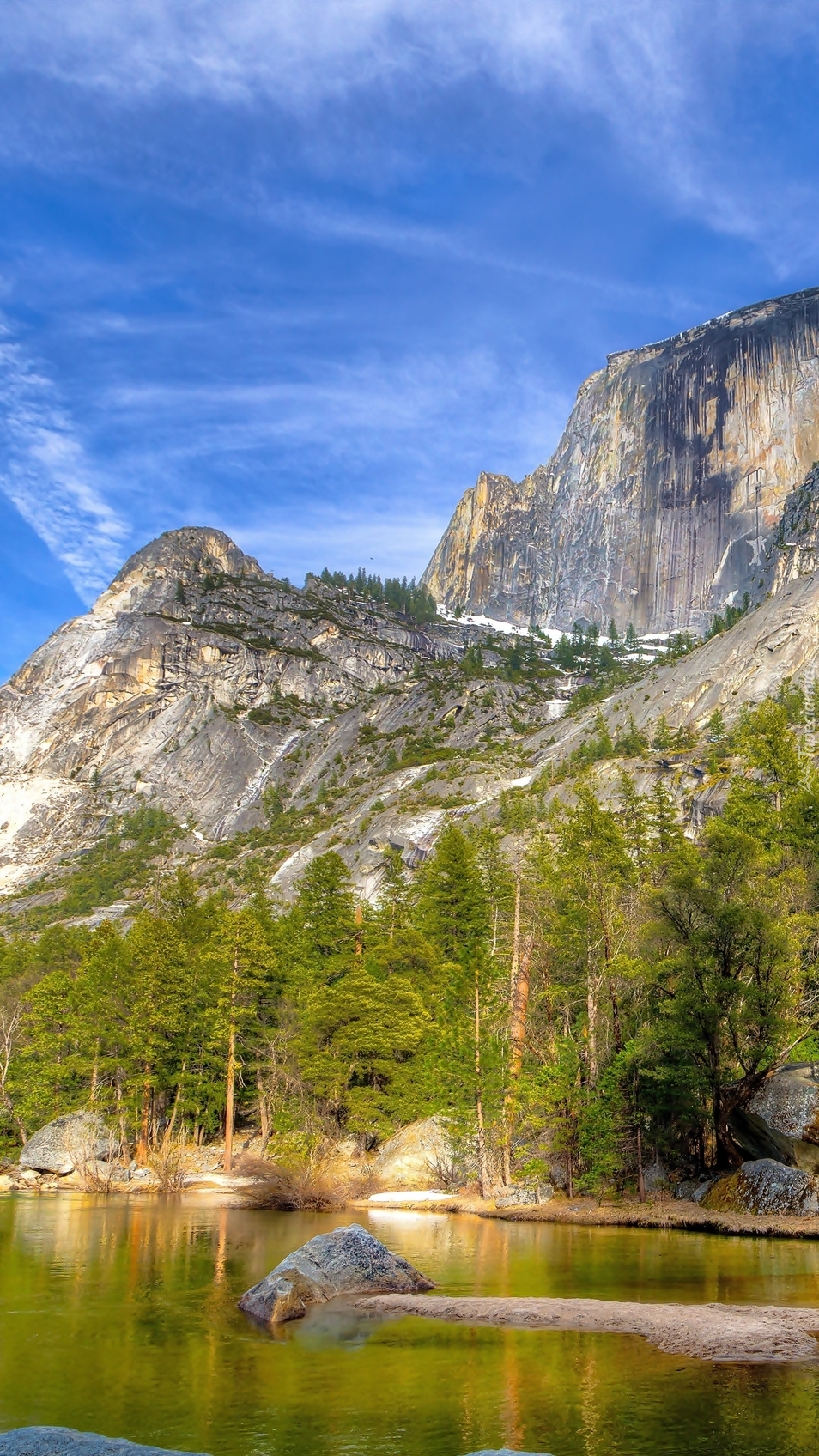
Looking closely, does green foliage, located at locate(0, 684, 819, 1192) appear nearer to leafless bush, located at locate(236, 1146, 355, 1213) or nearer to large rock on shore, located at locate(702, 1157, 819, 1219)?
leafless bush, located at locate(236, 1146, 355, 1213)

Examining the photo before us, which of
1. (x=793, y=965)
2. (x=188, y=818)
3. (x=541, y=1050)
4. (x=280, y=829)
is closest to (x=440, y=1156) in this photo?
(x=541, y=1050)

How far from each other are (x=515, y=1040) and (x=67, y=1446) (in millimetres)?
36424

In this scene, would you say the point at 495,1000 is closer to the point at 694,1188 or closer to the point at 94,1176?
the point at 694,1188

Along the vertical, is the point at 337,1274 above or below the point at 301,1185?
above

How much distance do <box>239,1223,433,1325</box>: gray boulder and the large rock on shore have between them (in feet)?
43.6

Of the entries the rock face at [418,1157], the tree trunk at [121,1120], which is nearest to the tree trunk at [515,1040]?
the rock face at [418,1157]

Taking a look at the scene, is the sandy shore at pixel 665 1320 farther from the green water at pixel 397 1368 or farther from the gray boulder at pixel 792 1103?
the gray boulder at pixel 792 1103

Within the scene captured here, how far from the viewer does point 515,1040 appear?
44.7 meters

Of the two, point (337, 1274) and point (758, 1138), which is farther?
point (758, 1138)

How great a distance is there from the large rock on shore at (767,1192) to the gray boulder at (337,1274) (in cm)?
1330

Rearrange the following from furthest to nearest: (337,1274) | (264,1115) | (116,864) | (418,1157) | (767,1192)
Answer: (116,864) → (264,1115) → (418,1157) → (767,1192) → (337,1274)

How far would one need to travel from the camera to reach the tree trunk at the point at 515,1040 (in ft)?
135

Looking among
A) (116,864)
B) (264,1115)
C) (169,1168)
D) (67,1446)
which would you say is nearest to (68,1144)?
(169,1168)

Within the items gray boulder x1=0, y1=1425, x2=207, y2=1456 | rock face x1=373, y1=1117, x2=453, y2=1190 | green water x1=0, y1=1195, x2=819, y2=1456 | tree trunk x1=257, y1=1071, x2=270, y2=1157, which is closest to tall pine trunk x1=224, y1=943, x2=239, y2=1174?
tree trunk x1=257, y1=1071, x2=270, y2=1157
